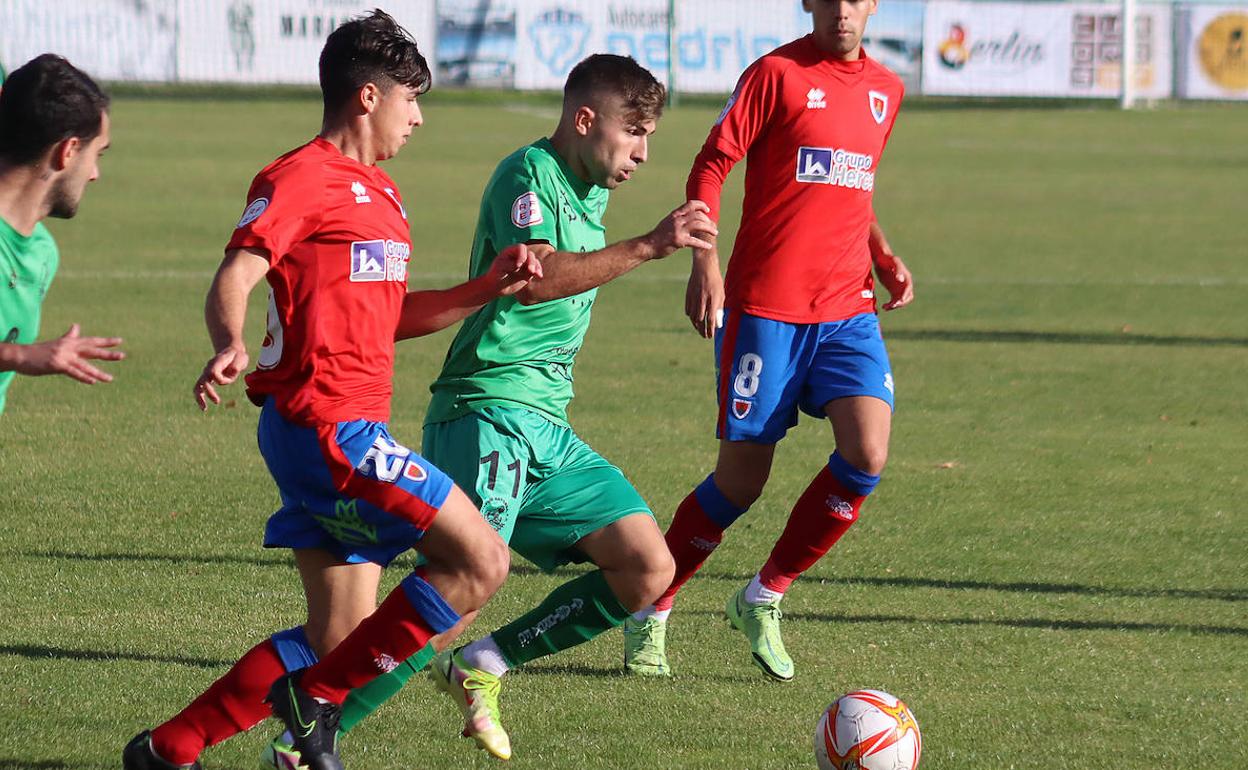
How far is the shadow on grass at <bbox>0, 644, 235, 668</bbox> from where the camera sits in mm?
5535

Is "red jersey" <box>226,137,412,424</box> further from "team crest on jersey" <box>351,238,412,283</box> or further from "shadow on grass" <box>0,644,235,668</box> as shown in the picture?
"shadow on grass" <box>0,644,235,668</box>

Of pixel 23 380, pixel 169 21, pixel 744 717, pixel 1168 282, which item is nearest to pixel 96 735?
pixel 744 717

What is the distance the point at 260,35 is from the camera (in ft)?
123

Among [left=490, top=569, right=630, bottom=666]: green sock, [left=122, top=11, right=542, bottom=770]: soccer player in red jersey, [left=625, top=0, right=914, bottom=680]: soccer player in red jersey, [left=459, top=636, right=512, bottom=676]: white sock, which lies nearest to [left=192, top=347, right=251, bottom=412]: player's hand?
[left=122, top=11, right=542, bottom=770]: soccer player in red jersey

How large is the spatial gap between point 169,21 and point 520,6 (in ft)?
23.3

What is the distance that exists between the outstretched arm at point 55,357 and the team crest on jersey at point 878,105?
3083mm

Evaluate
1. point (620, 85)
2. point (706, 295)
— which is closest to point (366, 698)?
point (706, 295)

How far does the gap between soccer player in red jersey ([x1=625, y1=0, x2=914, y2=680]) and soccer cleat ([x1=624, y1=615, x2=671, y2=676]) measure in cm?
11

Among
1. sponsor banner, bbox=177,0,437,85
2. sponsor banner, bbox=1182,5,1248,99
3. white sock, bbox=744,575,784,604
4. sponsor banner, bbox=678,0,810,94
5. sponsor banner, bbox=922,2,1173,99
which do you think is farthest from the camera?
sponsor banner, bbox=1182,5,1248,99

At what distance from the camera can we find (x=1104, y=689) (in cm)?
541

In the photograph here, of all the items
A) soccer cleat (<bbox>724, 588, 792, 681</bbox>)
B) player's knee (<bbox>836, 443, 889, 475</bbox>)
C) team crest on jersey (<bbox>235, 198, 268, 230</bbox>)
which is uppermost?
team crest on jersey (<bbox>235, 198, 268, 230</bbox>)

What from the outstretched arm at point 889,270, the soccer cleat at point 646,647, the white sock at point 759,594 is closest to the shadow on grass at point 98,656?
the soccer cleat at point 646,647

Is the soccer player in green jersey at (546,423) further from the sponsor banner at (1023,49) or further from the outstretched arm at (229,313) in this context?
the sponsor banner at (1023,49)

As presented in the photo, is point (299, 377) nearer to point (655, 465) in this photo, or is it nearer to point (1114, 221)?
point (655, 465)
